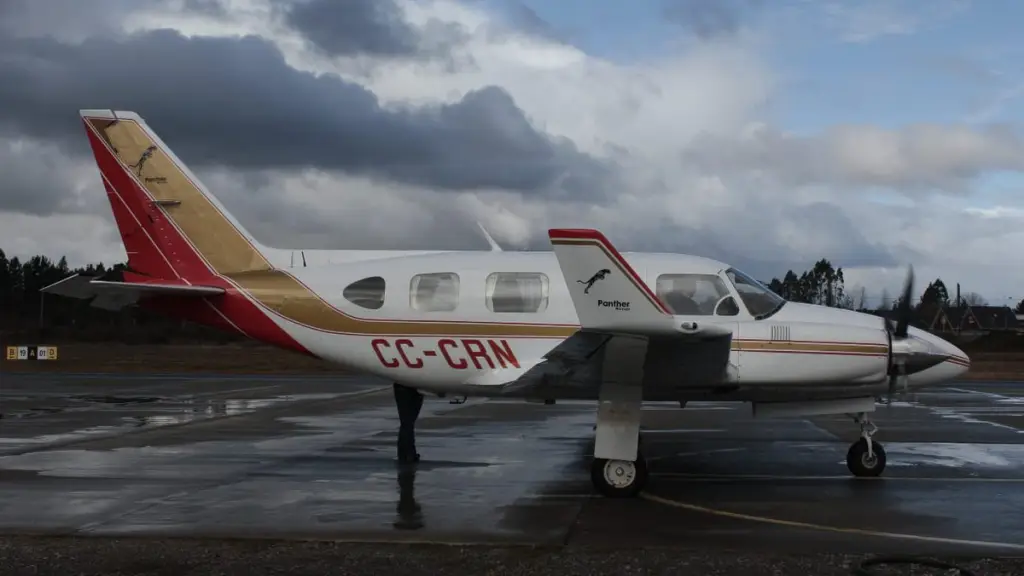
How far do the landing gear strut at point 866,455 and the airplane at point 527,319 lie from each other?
2cm

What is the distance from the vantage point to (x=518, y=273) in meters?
11.9

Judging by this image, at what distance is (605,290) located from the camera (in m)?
9.19

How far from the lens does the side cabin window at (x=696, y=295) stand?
11367mm

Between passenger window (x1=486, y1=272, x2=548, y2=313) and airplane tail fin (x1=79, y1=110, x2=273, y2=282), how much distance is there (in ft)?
11.1

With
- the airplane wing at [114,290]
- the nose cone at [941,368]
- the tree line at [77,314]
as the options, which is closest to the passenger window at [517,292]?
the airplane wing at [114,290]

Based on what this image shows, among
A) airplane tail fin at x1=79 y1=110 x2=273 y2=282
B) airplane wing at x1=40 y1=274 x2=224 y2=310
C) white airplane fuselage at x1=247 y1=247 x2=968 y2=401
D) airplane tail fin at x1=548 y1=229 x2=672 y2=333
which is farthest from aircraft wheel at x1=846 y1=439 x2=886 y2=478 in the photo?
airplane wing at x1=40 y1=274 x2=224 y2=310

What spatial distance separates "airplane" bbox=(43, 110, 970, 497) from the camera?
10.1 meters

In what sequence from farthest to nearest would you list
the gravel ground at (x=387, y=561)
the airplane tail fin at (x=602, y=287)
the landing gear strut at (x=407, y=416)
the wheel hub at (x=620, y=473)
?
the landing gear strut at (x=407, y=416)
the wheel hub at (x=620, y=473)
the airplane tail fin at (x=602, y=287)
the gravel ground at (x=387, y=561)

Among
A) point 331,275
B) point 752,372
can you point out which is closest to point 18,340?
point 331,275

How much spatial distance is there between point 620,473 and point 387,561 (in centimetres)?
375

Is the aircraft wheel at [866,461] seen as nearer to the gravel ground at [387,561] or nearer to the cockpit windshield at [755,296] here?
the cockpit windshield at [755,296]

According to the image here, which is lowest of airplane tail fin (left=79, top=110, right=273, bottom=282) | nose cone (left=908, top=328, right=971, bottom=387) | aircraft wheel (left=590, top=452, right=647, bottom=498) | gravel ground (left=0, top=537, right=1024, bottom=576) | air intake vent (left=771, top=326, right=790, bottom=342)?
gravel ground (left=0, top=537, right=1024, bottom=576)

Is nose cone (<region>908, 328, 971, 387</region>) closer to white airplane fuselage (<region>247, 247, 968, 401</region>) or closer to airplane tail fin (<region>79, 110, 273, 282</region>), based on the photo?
white airplane fuselage (<region>247, 247, 968, 401</region>)

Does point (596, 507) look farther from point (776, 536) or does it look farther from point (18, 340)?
point (18, 340)
